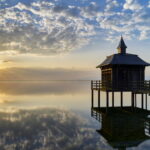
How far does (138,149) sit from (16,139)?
10292 mm

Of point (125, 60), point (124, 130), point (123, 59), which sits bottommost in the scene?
point (124, 130)

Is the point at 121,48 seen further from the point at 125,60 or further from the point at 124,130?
the point at 124,130

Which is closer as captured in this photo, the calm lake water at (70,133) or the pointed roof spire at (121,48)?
the calm lake water at (70,133)

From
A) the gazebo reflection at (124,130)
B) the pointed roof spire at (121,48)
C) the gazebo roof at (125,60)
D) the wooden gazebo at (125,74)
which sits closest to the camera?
the gazebo reflection at (124,130)

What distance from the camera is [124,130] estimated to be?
20.5 m

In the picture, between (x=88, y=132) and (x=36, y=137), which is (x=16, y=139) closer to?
(x=36, y=137)

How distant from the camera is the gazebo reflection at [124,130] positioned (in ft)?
54.8

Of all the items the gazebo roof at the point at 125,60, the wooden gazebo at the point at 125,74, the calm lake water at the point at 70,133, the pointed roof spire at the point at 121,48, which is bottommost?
the calm lake water at the point at 70,133

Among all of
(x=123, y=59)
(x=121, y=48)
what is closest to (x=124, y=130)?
(x=123, y=59)

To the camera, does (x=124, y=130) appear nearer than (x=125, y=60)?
Yes

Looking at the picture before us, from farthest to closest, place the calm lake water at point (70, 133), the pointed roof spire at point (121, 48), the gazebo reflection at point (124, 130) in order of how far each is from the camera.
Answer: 1. the pointed roof spire at point (121, 48)
2. the calm lake water at point (70, 133)
3. the gazebo reflection at point (124, 130)

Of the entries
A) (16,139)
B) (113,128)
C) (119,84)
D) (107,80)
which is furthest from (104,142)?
(107,80)

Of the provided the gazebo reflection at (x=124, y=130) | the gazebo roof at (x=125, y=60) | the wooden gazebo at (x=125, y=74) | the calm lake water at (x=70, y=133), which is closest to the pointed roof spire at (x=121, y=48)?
the gazebo roof at (x=125, y=60)

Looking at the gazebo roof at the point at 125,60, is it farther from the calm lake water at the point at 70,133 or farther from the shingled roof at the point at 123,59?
the calm lake water at the point at 70,133
